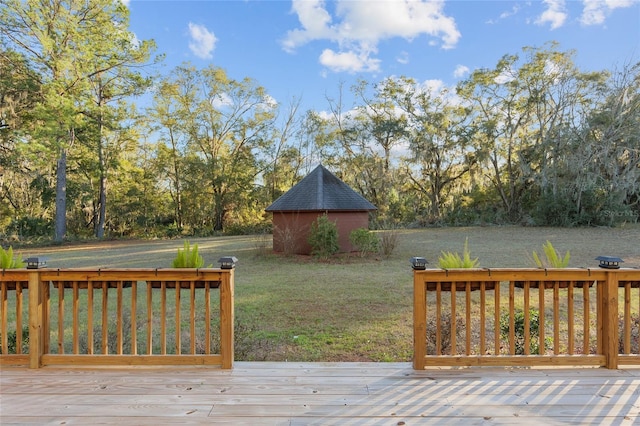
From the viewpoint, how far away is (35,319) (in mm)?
2512

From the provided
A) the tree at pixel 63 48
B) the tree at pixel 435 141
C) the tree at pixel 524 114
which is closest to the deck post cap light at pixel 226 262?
the tree at pixel 63 48

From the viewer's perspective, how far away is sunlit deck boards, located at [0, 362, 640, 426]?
1.98m

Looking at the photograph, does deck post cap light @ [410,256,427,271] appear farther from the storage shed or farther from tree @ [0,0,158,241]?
tree @ [0,0,158,241]

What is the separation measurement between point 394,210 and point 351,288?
16.0m

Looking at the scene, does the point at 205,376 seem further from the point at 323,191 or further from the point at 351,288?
the point at 323,191

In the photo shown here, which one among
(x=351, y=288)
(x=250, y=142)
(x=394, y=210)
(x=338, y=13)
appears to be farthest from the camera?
(x=250, y=142)

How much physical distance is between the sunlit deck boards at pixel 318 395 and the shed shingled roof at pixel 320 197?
27.9 ft

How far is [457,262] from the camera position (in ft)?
8.64

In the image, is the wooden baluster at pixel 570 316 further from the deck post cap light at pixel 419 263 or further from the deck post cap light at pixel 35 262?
the deck post cap light at pixel 35 262

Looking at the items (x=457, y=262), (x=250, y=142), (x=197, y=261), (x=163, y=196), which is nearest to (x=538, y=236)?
(x=457, y=262)

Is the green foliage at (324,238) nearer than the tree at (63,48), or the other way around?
the green foliage at (324,238)

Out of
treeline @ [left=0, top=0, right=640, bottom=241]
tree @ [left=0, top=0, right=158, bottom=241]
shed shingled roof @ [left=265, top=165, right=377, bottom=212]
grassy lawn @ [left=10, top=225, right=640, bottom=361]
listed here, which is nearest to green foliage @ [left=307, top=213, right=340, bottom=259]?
grassy lawn @ [left=10, top=225, right=640, bottom=361]

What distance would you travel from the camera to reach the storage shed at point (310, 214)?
11086 millimetres

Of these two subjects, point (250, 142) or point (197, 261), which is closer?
point (197, 261)
